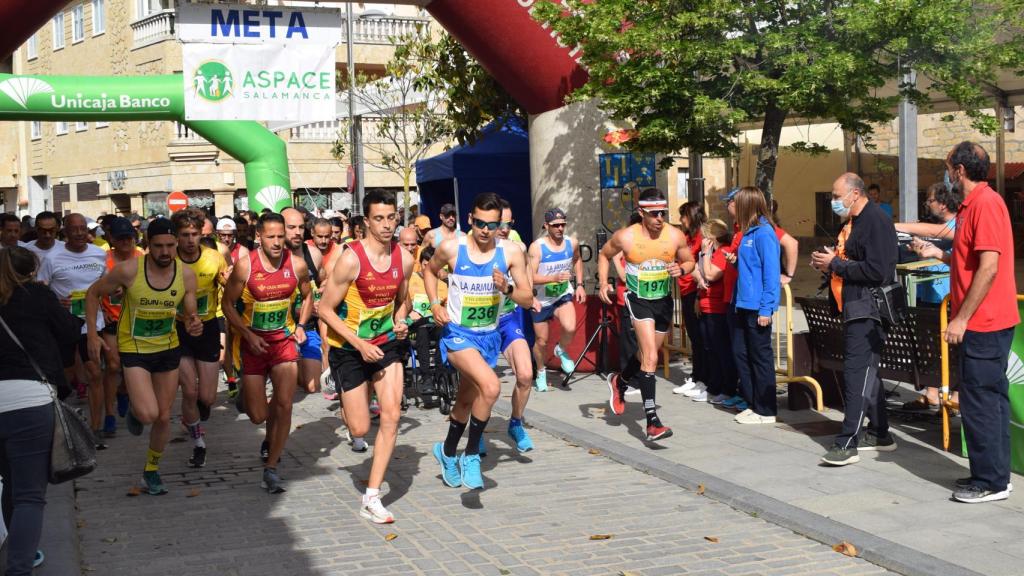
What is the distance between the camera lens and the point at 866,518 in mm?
6480

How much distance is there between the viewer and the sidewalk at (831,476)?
5.96 m

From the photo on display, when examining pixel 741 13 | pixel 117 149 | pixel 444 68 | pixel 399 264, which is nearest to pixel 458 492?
pixel 399 264

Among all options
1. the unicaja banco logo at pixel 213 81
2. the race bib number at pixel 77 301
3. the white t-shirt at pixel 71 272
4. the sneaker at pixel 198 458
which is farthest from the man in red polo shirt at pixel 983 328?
the unicaja banco logo at pixel 213 81

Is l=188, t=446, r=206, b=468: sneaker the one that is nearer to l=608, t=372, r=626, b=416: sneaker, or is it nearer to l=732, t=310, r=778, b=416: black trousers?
l=608, t=372, r=626, b=416: sneaker

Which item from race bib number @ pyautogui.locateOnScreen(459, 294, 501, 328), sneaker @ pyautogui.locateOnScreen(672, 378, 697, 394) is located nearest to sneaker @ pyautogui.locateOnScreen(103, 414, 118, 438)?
race bib number @ pyautogui.locateOnScreen(459, 294, 501, 328)

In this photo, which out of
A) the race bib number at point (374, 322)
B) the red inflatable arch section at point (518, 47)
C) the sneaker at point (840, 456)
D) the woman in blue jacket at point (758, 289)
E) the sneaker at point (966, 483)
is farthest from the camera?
the red inflatable arch section at point (518, 47)

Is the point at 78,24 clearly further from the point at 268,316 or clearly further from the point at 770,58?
the point at 268,316

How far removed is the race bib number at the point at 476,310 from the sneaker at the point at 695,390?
3866 millimetres

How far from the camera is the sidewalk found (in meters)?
5.96

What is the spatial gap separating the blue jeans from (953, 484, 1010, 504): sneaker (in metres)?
4.81

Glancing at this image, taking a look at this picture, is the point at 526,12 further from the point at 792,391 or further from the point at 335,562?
the point at 335,562

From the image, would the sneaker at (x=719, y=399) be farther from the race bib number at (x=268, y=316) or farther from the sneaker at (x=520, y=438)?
the race bib number at (x=268, y=316)

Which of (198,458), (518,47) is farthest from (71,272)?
(518,47)

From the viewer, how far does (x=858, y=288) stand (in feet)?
25.6
